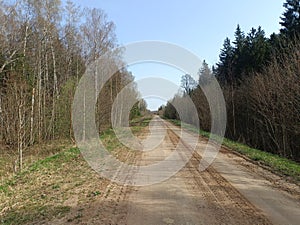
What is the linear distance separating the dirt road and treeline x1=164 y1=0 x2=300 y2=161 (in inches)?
246

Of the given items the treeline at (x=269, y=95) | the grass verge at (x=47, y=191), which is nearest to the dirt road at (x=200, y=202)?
the grass verge at (x=47, y=191)

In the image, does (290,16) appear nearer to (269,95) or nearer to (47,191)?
(269,95)

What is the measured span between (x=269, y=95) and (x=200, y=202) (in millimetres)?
11091

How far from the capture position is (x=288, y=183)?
7215 mm

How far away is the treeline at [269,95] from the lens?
1291 cm

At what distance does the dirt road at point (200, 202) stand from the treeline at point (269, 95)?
6258mm

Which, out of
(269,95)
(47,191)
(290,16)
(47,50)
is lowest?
(47,191)

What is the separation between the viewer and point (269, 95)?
1484cm

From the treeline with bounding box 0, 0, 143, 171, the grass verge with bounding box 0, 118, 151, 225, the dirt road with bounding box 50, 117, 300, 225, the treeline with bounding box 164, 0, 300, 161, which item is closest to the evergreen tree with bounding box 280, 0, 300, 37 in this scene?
the treeline with bounding box 164, 0, 300, 161

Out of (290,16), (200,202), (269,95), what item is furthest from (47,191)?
(290,16)

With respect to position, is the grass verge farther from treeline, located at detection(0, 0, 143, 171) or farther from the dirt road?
treeline, located at detection(0, 0, 143, 171)

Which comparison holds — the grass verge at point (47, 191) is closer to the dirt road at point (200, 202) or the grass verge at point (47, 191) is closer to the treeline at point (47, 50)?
the dirt road at point (200, 202)

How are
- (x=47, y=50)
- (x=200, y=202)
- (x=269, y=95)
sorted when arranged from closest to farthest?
(x=200, y=202), (x=269, y=95), (x=47, y=50)

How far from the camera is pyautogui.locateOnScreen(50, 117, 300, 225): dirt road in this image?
4691mm
